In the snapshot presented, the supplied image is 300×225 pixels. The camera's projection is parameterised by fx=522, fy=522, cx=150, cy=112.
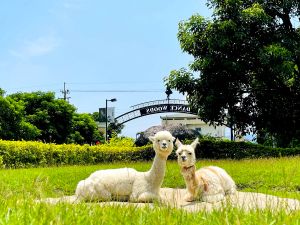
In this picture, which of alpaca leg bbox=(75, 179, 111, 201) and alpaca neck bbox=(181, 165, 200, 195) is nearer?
alpaca leg bbox=(75, 179, 111, 201)

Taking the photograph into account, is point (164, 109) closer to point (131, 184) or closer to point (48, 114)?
point (48, 114)

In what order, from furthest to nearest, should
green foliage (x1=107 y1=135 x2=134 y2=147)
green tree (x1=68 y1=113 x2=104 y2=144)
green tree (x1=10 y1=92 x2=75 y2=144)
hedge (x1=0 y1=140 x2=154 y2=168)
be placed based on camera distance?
green tree (x1=68 y1=113 x2=104 y2=144) → green tree (x1=10 y1=92 x2=75 y2=144) → green foliage (x1=107 y1=135 x2=134 y2=147) → hedge (x1=0 y1=140 x2=154 y2=168)

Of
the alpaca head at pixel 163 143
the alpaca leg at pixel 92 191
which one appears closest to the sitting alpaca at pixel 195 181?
the alpaca head at pixel 163 143

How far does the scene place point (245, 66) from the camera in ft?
78.6

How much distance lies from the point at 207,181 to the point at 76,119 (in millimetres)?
48107

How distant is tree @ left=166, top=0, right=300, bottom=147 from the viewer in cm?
2327

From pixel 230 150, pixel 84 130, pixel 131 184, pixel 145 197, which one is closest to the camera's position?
pixel 145 197

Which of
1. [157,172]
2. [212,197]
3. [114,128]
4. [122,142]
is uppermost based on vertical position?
[114,128]

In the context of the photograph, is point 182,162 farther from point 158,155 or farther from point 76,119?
point 76,119

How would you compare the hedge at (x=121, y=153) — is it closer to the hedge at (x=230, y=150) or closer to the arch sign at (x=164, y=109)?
the hedge at (x=230, y=150)

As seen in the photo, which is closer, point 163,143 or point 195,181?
point 163,143

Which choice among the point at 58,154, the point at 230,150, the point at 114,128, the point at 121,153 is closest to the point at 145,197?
the point at 58,154

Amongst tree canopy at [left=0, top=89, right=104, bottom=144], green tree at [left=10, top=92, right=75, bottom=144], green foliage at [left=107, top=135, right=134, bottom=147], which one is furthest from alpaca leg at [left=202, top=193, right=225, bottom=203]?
green tree at [left=10, top=92, right=75, bottom=144]

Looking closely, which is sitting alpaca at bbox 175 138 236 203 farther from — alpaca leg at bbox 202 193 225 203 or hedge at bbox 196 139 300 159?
hedge at bbox 196 139 300 159
